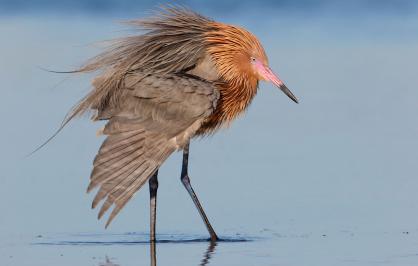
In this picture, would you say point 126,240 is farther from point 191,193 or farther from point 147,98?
point 147,98

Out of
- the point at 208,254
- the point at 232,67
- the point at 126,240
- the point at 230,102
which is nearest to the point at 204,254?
the point at 208,254

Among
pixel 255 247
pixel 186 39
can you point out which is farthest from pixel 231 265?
pixel 186 39

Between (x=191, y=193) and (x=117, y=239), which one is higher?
(x=191, y=193)

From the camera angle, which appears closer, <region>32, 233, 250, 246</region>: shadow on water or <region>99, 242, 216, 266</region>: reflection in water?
<region>99, 242, 216, 266</region>: reflection in water

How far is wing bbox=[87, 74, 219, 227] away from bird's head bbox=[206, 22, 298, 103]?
0.36m

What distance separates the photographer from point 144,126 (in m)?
9.86

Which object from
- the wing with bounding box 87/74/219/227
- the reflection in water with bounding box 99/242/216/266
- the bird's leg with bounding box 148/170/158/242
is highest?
the wing with bounding box 87/74/219/227

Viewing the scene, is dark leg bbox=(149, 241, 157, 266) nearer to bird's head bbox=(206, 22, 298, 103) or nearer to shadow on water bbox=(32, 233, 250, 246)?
shadow on water bbox=(32, 233, 250, 246)

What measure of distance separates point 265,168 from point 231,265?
288cm

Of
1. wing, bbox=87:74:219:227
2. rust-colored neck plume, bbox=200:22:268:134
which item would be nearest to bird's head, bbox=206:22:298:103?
rust-colored neck plume, bbox=200:22:268:134

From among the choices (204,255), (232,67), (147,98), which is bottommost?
(204,255)

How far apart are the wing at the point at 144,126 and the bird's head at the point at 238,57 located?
360mm

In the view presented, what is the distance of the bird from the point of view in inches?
374

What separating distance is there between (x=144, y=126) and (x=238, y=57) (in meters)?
1.14
